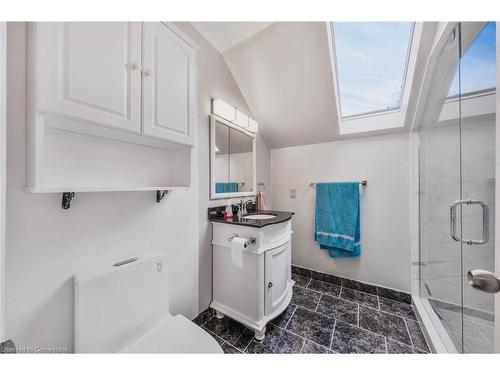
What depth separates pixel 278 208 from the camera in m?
2.51

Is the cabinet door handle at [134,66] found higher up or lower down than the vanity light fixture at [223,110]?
lower down

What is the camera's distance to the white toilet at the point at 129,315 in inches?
31.3

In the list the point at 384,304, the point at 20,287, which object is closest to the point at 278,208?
the point at 384,304

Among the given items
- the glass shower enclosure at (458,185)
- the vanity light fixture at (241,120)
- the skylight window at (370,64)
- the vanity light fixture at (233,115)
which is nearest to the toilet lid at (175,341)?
the glass shower enclosure at (458,185)

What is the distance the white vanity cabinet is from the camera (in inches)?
51.8

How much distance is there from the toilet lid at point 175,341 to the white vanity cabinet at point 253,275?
1.56ft

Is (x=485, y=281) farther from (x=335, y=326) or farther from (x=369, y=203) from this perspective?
(x=369, y=203)

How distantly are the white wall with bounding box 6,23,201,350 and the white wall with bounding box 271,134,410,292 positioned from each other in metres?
1.81

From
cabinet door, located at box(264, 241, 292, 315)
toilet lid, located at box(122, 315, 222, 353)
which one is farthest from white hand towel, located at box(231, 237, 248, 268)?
toilet lid, located at box(122, 315, 222, 353)

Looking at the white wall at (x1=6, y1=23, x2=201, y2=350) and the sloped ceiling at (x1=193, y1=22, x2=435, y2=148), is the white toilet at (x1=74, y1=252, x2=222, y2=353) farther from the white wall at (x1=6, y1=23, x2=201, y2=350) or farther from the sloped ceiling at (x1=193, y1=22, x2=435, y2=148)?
the sloped ceiling at (x1=193, y1=22, x2=435, y2=148)

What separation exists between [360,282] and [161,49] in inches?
102

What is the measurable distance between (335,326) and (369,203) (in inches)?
47.6

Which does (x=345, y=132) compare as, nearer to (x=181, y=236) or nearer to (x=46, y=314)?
(x=181, y=236)

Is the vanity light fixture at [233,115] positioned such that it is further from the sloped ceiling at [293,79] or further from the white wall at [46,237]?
the white wall at [46,237]
